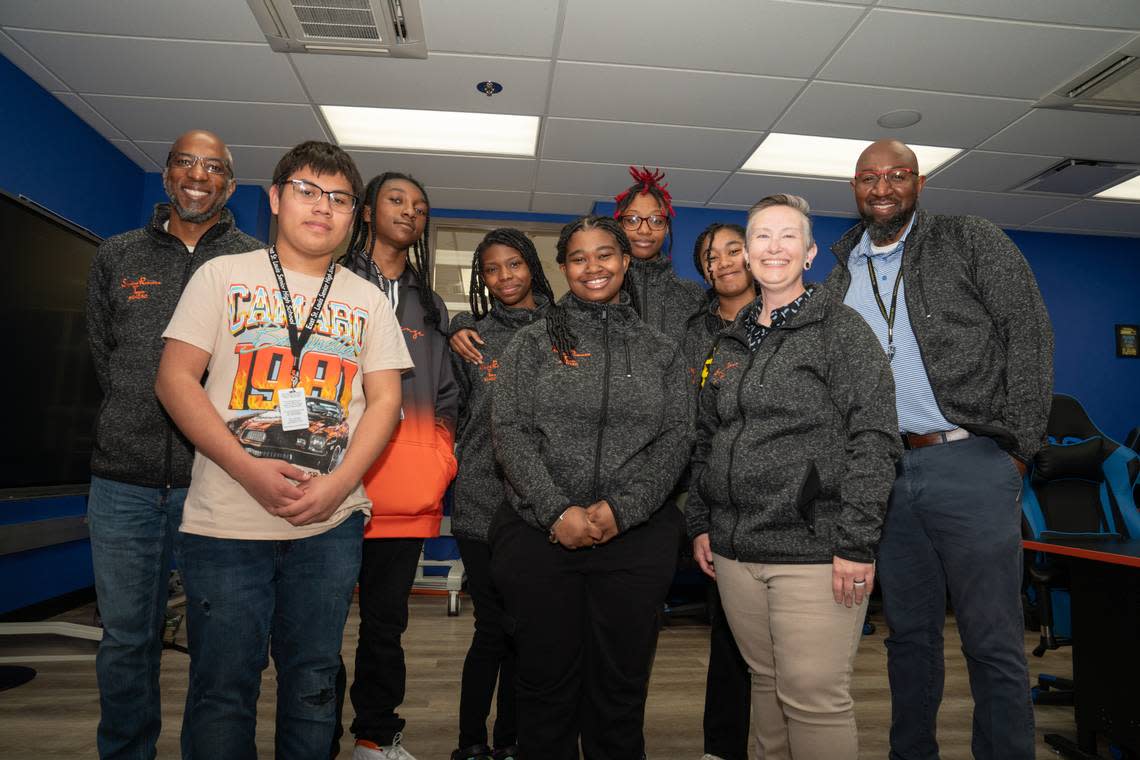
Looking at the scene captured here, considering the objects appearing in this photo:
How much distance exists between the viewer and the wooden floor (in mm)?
2238

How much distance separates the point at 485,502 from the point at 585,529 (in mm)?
573

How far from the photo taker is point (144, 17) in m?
3.24

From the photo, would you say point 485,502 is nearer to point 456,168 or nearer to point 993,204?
point 456,168

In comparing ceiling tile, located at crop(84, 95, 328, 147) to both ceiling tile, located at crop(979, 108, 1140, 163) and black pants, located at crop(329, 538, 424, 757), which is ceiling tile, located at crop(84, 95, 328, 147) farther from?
ceiling tile, located at crop(979, 108, 1140, 163)

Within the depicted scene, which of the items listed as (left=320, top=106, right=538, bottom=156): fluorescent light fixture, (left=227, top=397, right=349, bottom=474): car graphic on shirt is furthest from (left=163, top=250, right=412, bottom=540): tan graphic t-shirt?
(left=320, top=106, right=538, bottom=156): fluorescent light fixture

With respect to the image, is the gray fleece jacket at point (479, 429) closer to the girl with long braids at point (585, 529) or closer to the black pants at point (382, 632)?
the black pants at point (382, 632)

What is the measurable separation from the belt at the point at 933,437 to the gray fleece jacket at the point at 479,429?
1106mm

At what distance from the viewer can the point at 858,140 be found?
448 centimetres

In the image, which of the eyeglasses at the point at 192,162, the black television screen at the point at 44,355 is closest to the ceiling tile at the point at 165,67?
the black television screen at the point at 44,355

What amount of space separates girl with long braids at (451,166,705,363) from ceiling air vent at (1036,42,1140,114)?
2795mm

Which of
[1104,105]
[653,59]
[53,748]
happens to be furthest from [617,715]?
[1104,105]

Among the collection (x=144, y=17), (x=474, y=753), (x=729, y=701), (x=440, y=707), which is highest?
(x=144, y=17)

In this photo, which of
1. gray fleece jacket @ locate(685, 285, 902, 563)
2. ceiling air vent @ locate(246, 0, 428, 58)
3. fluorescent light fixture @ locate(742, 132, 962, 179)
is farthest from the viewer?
fluorescent light fixture @ locate(742, 132, 962, 179)

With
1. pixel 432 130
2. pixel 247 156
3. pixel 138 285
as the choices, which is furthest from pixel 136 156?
pixel 138 285
